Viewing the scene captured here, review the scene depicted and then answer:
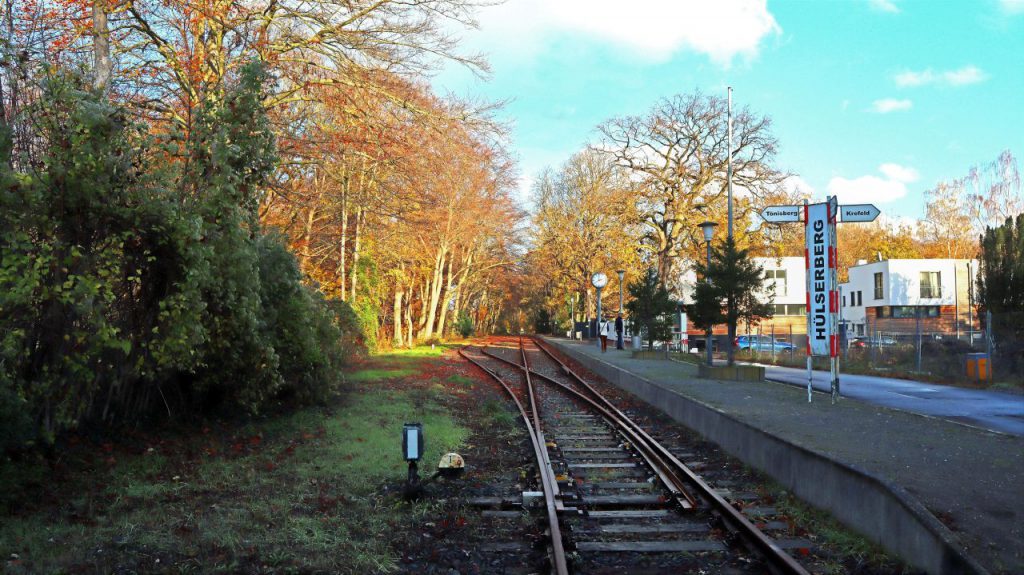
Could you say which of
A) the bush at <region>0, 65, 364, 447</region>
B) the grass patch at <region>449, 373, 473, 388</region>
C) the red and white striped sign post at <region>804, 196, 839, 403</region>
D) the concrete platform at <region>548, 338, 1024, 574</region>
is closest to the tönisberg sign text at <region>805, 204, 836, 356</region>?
the red and white striped sign post at <region>804, 196, 839, 403</region>

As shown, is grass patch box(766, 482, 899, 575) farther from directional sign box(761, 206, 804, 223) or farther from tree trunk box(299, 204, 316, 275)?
tree trunk box(299, 204, 316, 275)

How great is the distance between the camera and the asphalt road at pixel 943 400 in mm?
12141

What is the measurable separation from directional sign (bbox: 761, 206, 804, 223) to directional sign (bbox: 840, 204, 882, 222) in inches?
28.3

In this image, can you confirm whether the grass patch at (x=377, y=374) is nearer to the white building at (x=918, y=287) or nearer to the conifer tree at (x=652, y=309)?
the conifer tree at (x=652, y=309)

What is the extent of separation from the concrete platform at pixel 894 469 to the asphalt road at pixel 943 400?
113 cm

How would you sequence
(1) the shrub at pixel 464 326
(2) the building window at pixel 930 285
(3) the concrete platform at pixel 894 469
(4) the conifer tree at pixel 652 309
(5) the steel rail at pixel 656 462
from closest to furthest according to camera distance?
1. (3) the concrete platform at pixel 894 469
2. (5) the steel rail at pixel 656 462
3. (4) the conifer tree at pixel 652 309
4. (2) the building window at pixel 930 285
5. (1) the shrub at pixel 464 326

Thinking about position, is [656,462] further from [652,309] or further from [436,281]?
[436,281]

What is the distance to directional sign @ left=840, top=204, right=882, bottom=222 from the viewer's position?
12.8 m

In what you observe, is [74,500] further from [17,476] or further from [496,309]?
[496,309]

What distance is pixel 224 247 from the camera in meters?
8.83

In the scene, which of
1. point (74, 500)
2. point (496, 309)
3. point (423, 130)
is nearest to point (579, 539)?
point (74, 500)

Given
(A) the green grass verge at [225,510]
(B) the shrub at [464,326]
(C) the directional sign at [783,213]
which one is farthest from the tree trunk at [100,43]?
(B) the shrub at [464,326]

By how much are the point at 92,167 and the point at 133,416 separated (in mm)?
3310

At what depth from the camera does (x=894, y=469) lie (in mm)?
7555
